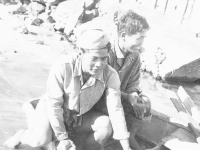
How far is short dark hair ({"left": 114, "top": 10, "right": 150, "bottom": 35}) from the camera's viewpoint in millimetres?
2586

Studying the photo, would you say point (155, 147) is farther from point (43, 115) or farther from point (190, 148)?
point (43, 115)

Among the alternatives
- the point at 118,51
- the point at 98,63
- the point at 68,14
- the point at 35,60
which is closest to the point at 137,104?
the point at 118,51

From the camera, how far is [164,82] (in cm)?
562

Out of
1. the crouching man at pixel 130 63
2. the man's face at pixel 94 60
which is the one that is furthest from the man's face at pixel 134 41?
the man's face at pixel 94 60

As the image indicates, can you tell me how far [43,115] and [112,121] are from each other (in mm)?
685

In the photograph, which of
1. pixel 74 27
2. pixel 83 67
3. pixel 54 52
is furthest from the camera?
pixel 74 27

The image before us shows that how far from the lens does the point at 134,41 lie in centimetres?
260

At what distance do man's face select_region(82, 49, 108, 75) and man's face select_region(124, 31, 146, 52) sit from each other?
49 centimetres

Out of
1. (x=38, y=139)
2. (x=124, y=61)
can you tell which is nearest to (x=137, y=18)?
(x=124, y=61)

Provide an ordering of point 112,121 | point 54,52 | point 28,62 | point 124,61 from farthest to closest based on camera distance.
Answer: point 54,52, point 28,62, point 124,61, point 112,121

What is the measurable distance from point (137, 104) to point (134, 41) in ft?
2.33

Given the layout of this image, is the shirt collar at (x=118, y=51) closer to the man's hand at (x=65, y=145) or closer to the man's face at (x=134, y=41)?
the man's face at (x=134, y=41)

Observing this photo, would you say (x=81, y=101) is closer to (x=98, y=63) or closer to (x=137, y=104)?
(x=98, y=63)

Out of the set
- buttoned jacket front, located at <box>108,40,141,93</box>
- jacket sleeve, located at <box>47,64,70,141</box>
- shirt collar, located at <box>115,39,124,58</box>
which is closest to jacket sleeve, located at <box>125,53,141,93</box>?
buttoned jacket front, located at <box>108,40,141,93</box>
